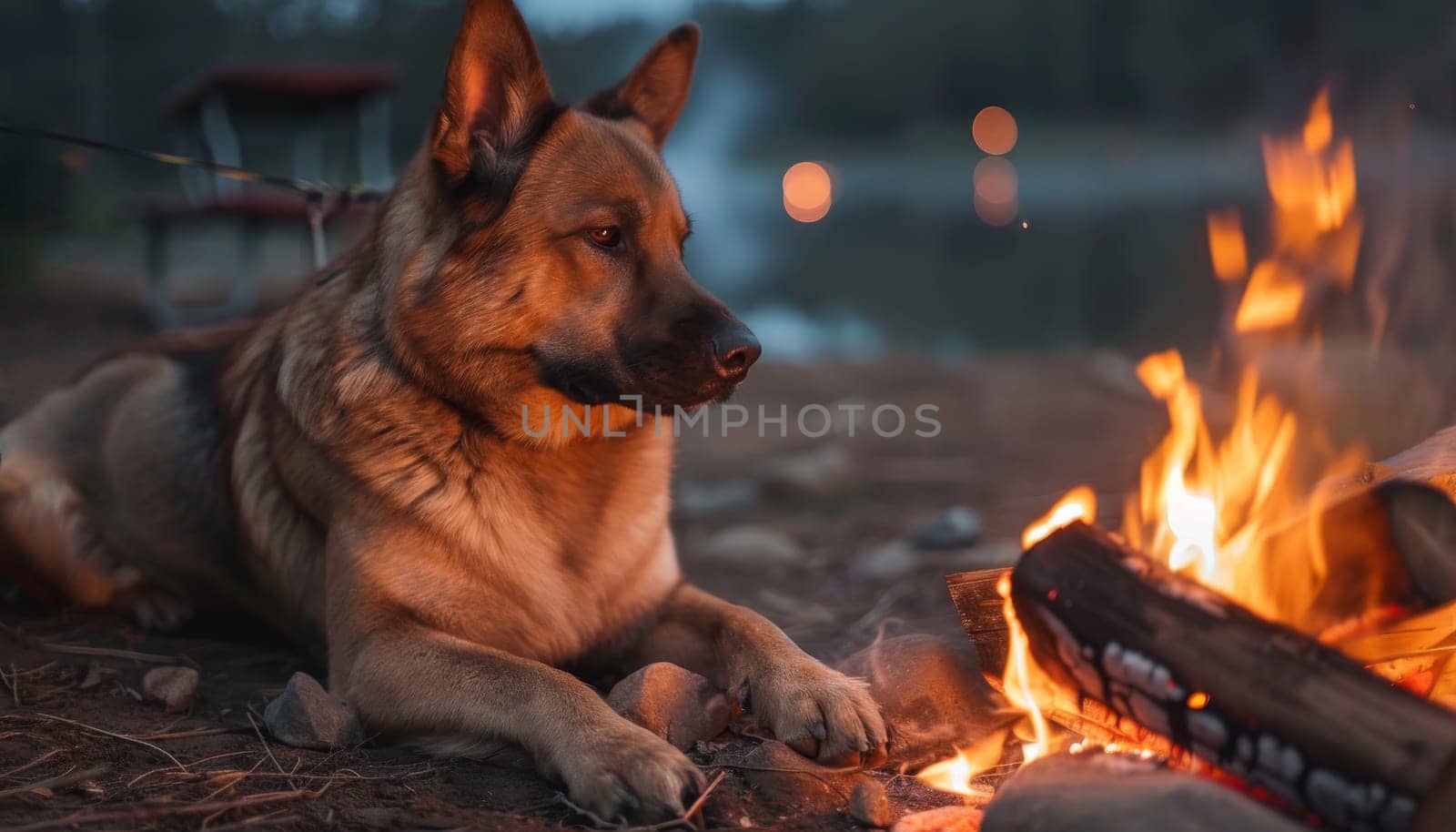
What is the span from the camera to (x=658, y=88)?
3.37 metres

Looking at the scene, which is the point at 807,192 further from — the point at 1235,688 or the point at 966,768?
the point at 1235,688

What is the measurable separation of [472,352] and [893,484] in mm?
3827

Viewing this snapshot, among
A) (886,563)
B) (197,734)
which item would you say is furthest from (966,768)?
(886,563)

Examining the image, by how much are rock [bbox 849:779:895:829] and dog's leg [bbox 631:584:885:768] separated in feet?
0.78

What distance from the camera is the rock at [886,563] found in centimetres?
441

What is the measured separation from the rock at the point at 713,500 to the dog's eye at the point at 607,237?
9.88 feet

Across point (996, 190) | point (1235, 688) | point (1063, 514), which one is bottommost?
point (1235, 688)

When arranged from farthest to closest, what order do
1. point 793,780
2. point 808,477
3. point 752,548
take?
point 808,477 → point 752,548 → point 793,780

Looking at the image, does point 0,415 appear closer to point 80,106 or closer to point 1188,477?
point 1188,477

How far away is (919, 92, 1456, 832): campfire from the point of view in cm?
171

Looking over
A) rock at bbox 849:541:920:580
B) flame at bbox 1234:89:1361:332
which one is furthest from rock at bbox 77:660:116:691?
flame at bbox 1234:89:1361:332

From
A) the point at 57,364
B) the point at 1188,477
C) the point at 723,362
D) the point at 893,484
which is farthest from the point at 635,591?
the point at 57,364

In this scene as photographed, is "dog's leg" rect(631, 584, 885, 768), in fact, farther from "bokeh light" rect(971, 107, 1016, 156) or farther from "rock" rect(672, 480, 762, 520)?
"bokeh light" rect(971, 107, 1016, 156)

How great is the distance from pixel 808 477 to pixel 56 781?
4215mm
